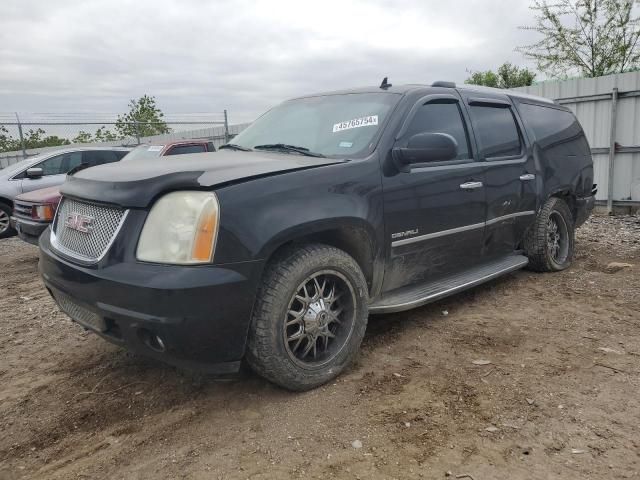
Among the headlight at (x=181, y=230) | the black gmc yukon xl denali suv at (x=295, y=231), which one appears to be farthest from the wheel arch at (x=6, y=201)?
the headlight at (x=181, y=230)

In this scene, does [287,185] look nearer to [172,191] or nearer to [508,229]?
[172,191]

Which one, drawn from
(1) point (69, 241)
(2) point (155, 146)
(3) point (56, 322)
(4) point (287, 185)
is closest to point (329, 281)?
(4) point (287, 185)

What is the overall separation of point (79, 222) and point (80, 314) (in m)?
0.52

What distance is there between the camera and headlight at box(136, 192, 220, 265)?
2523mm

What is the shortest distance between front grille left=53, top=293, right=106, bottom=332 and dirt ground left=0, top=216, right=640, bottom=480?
19.3 inches

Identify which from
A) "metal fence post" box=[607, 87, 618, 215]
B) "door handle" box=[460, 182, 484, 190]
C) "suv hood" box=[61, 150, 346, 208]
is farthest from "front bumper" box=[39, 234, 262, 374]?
"metal fence post" box=[607, 87, 618, 215]

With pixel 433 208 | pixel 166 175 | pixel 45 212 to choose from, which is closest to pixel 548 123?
pixel 433 208

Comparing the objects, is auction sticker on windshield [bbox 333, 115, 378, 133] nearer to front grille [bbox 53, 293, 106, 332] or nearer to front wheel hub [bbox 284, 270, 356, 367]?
front wheel hub [bbox 284, 270, 356, 367]

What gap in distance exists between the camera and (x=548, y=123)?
5246mm

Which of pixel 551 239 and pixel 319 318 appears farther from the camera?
pixel 551 239

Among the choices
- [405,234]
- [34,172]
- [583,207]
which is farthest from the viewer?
[34,172]

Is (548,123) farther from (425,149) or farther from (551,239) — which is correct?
(425,149)

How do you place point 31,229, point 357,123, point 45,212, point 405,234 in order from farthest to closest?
point 31,229 → point 45,212 → point 357,123 → point 405,234

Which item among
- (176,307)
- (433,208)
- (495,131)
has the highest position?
(495,131)
